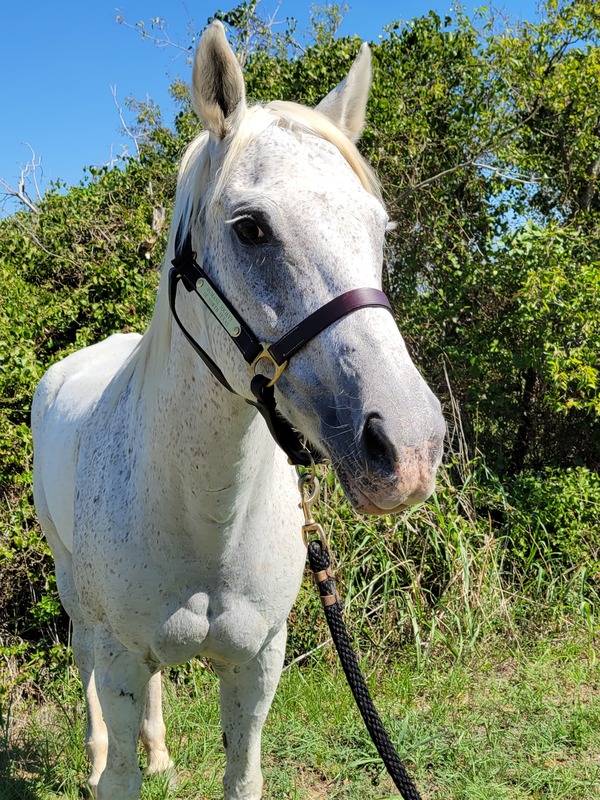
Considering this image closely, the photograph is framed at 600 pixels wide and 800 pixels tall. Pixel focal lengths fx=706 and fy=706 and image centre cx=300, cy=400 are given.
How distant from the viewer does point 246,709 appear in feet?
7.56

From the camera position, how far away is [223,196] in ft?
5.22

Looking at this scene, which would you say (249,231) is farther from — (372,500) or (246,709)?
(246,709)

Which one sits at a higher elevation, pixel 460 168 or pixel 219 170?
pixel 460 168

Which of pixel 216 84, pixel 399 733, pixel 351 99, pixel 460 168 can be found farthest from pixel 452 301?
pixel 216 84

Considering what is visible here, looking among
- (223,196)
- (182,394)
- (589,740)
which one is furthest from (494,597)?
(223,196)

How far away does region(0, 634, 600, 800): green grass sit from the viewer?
3.08 metres

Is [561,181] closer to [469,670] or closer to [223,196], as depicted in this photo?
[469,670]

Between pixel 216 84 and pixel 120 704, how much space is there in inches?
70.3

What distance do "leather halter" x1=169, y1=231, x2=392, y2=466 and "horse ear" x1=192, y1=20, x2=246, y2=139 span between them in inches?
11.5

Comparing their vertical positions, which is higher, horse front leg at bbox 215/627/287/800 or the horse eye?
the horse eye

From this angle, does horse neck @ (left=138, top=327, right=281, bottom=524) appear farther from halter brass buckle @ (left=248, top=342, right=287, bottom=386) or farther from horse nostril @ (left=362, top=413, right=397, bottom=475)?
horse nostril @ (left=362, top=413, right=397, bottom=475)

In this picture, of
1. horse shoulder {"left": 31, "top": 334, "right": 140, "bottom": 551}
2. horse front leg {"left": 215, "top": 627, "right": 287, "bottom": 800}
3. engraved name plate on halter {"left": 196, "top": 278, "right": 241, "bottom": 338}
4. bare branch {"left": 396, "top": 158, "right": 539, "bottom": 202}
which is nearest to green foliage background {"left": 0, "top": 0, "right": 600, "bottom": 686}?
bare branch {"left": 396, "top": 158, "right": 539, "bottom": 202}

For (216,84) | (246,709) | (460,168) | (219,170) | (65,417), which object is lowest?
(246,709)

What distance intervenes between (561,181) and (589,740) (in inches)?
195
